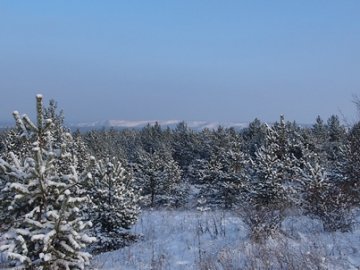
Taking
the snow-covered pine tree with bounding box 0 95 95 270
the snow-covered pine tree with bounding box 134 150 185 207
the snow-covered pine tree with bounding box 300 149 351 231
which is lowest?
the snow-covered pine tree with bounding box 134 150 185 207

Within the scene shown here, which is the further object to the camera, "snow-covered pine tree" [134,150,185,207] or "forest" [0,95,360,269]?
"snow-covered pine tree" [134,150,185,207]

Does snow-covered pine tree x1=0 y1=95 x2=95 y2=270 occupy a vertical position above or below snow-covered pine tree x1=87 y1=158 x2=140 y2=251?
above

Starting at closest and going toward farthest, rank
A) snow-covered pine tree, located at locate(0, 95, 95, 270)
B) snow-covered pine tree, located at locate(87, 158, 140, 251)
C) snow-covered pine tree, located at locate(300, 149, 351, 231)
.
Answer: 1. snow-covered pine tree, located at locate(0, 95, 95, 270)
2. snow-covered pine tree, located at locate(300, 149, 351, 231)
3. snow-covered pine tree, located at locate(87, 158, 140, 251)

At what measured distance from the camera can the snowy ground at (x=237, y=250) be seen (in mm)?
7277

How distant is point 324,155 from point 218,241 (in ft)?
96.8

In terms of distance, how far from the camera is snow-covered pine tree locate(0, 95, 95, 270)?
15.6 ft

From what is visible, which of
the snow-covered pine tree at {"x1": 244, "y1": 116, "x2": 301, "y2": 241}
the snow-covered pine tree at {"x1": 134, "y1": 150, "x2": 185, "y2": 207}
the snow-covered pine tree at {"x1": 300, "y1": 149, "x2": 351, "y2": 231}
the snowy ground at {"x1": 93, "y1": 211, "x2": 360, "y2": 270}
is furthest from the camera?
the snow-covered pine tree at {"x1": 134, "y1": 150, "x2": 185, "y2": 207}

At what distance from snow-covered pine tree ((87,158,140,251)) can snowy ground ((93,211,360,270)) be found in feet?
2.29

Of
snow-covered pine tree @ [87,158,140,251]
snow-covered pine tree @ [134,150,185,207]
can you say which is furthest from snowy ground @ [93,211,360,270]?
snow-covered pine tree @ [134,150,185,207]

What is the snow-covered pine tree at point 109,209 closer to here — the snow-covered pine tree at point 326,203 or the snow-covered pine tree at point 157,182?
the snow-covered pine tree at point 326,203

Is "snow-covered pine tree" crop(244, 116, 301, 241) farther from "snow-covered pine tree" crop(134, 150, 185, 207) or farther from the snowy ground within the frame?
"snow-covered pine tree" crop(134, 150, 185, 207)

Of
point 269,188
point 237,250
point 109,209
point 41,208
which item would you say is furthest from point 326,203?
point 269,188

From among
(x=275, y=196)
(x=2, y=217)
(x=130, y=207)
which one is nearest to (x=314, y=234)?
(x=130, y=207)

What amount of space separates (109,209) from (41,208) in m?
6.00
